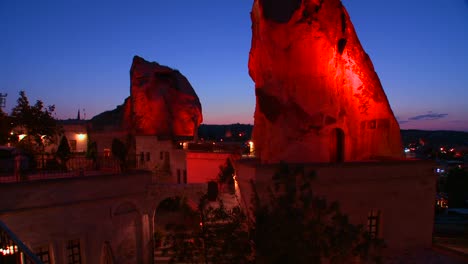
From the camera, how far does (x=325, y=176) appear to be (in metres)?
12.2

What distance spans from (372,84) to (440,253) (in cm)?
800

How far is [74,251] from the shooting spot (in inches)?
446

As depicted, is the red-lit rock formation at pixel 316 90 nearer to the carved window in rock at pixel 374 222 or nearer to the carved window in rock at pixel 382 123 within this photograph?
the carved window in rock at pixel 382 123

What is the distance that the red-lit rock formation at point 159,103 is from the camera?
32.2m

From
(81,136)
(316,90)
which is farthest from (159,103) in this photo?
(316,90)

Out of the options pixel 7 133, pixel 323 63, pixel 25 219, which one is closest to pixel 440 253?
pixel 323 63

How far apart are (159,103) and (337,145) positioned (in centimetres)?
2020

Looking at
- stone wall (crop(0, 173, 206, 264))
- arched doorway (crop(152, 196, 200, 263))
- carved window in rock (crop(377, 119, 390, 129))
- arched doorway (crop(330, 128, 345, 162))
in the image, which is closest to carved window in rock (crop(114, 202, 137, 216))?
stone wall (crop(0, 173, 206, 264))

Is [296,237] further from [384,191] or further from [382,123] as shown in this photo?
[382,123]

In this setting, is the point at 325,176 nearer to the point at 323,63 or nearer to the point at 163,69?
the point at 323,63

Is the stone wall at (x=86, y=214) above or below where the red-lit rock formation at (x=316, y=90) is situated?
below

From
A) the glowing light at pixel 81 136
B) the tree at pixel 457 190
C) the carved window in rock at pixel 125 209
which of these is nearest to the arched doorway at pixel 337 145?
the carved window in rock at pixel 125 209

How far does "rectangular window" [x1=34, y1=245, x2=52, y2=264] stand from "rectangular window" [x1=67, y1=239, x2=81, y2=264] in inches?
25.6

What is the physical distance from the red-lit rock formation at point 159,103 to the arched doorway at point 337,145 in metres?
18.7
